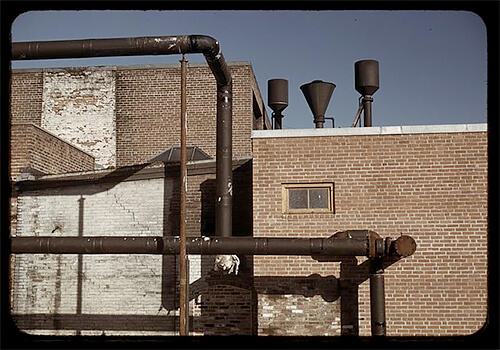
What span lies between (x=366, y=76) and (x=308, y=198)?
386cm

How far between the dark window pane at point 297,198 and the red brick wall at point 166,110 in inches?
325

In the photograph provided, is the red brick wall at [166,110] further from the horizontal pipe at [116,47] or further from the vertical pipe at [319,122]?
the horizontal pipe at [116,47]

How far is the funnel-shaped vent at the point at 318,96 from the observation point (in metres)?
13.3

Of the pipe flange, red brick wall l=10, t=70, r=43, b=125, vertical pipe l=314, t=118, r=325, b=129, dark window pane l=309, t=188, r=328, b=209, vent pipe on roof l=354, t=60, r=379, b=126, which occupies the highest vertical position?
red brick wall l=10, t=70, r=43, b=125

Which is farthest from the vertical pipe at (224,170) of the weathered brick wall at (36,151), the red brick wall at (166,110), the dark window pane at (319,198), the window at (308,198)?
the red brick wall at (166,110)

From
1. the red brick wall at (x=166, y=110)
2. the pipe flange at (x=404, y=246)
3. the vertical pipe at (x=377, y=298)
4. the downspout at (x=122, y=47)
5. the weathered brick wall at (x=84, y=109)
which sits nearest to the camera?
the downspout at (x=122, y=47)

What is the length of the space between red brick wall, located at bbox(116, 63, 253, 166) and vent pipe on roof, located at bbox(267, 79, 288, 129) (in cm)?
278

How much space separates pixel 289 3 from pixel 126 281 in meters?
9.09

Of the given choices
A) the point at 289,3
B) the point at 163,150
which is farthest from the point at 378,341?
the point at 163,150

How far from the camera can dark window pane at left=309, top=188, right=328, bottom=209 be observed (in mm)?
10836

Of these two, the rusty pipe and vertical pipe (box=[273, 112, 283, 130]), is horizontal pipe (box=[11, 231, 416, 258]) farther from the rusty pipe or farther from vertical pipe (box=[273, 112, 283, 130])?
vertical pipe (box=[273, 112, 283, 130])

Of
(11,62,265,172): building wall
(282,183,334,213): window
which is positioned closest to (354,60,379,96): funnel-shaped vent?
(282,183,334,213): window

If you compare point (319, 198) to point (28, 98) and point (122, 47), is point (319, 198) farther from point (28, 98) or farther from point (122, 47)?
point (28, 98)

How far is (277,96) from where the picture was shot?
1639 centimetres
